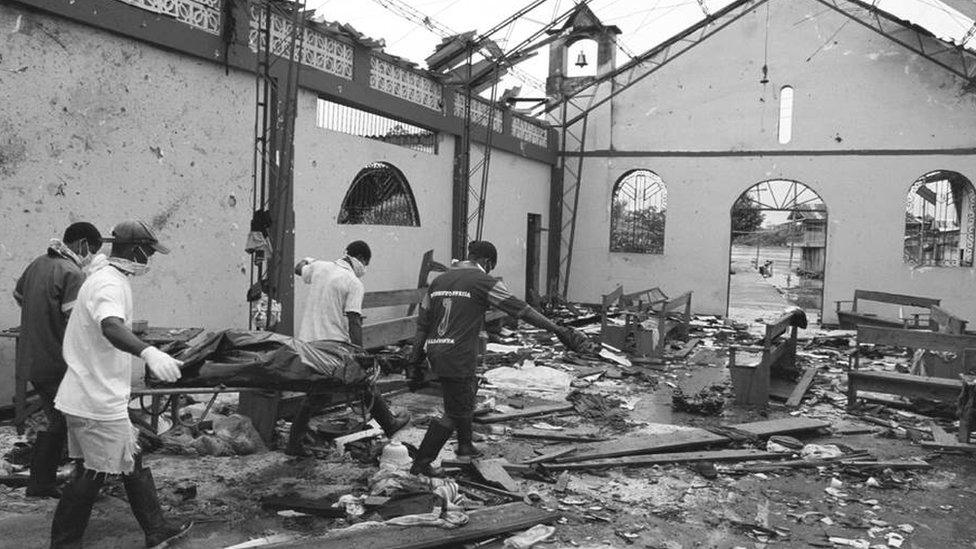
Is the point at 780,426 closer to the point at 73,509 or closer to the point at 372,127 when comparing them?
the point at 73,509

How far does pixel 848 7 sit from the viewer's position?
57.5ft

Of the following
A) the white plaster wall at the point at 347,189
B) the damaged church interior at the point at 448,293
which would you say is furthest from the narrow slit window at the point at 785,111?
the white plaster wall at the point at 347,189

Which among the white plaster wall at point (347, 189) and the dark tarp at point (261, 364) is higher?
the white plaster wall at point (347, 189)

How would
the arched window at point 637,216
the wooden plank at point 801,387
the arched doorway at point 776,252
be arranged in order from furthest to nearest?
1. the arched window at point 637,216
2. the arched doorway at point 776,252
3. the wooden plank at point 801,387

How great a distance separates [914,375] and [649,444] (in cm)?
376

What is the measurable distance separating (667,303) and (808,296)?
16274mm

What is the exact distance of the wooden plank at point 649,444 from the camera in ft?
21.4

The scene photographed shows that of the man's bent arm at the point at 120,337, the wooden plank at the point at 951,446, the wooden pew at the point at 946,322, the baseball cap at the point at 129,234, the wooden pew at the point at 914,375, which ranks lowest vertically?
the wooden plank at the point at 951,446

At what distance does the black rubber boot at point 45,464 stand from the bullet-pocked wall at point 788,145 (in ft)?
52.0

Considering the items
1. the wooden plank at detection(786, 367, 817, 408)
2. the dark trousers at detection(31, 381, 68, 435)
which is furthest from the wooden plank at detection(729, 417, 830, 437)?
the dark trousers at detection(31, 381, 68, 435)

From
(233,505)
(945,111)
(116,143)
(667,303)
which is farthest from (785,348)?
(945,111)

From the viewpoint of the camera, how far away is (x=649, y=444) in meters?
6.80

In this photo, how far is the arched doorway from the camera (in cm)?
1852

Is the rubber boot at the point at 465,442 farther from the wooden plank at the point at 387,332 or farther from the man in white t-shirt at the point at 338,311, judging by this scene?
the wooden plank at the point at 387,332
